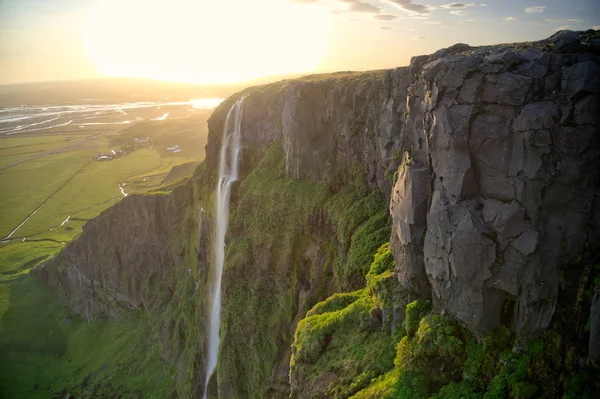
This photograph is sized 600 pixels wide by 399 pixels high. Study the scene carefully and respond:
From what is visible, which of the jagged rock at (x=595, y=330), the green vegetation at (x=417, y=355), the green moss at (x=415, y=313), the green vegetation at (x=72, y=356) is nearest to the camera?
the jagged rock at (x=595, y=330)

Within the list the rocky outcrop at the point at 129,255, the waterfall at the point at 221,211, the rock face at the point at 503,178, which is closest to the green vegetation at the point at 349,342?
the rock face at the point at 503,178

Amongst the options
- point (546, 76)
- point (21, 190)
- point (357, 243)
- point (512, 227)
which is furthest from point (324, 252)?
point (21, 190)

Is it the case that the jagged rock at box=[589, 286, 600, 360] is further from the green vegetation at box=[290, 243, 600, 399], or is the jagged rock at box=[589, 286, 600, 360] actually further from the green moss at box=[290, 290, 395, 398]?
the green moss at box=[290, 290, 395, 398]

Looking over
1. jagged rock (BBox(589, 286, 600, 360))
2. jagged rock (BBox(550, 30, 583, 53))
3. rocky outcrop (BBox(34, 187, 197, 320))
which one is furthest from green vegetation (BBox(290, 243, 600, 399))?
rocky outcrop (BBox(34, 187, 197, 320))

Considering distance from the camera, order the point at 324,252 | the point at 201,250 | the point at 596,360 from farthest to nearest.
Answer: the point at 201,250
the point at 324,252
the point at 596,360

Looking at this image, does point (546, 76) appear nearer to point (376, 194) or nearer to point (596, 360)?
point (596, 360)

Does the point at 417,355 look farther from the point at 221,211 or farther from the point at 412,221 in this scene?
the point at 221,211

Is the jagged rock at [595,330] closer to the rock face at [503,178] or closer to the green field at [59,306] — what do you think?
the rock face at [503,178]
